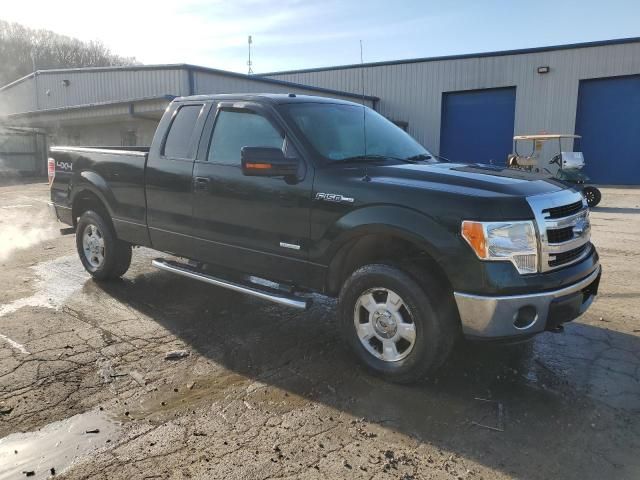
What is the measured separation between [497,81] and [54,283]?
848 inches

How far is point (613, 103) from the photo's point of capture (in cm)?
2094

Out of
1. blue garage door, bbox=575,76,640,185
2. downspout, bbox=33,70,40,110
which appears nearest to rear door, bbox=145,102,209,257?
blue garage door, bbox=575,76,640,185

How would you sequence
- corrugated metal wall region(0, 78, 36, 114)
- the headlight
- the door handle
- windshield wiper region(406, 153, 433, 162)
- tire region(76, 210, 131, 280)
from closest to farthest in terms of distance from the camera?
the headlight, windshield wiper region(406, 153, 433, 162), the door handle, tire region(76, 210, 131, 280), corrugated metal wall region(0, 78, 36, 114)

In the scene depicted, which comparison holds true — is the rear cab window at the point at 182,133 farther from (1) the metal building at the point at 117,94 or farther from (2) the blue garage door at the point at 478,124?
(2) the blue garage door at the point at 478,124

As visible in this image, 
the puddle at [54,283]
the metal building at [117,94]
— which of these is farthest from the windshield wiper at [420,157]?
the metal building at [117,94]

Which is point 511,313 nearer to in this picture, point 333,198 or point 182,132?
point 333,198

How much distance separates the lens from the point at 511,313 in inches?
129

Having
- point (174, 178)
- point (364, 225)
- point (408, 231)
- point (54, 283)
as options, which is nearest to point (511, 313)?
point (408, 231)

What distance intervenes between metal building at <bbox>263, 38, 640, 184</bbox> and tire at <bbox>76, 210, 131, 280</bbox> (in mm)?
16151

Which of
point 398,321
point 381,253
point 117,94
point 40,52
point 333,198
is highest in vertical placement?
point 40,52

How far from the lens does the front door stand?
413cm

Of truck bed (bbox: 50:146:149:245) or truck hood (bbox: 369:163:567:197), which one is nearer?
truck hood (bbox: 369:163:567:197)

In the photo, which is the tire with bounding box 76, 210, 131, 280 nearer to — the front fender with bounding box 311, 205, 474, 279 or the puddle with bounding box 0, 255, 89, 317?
the puddle with bounding box 0, 255, 89, 317

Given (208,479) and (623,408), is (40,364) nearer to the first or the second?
(208,479)
